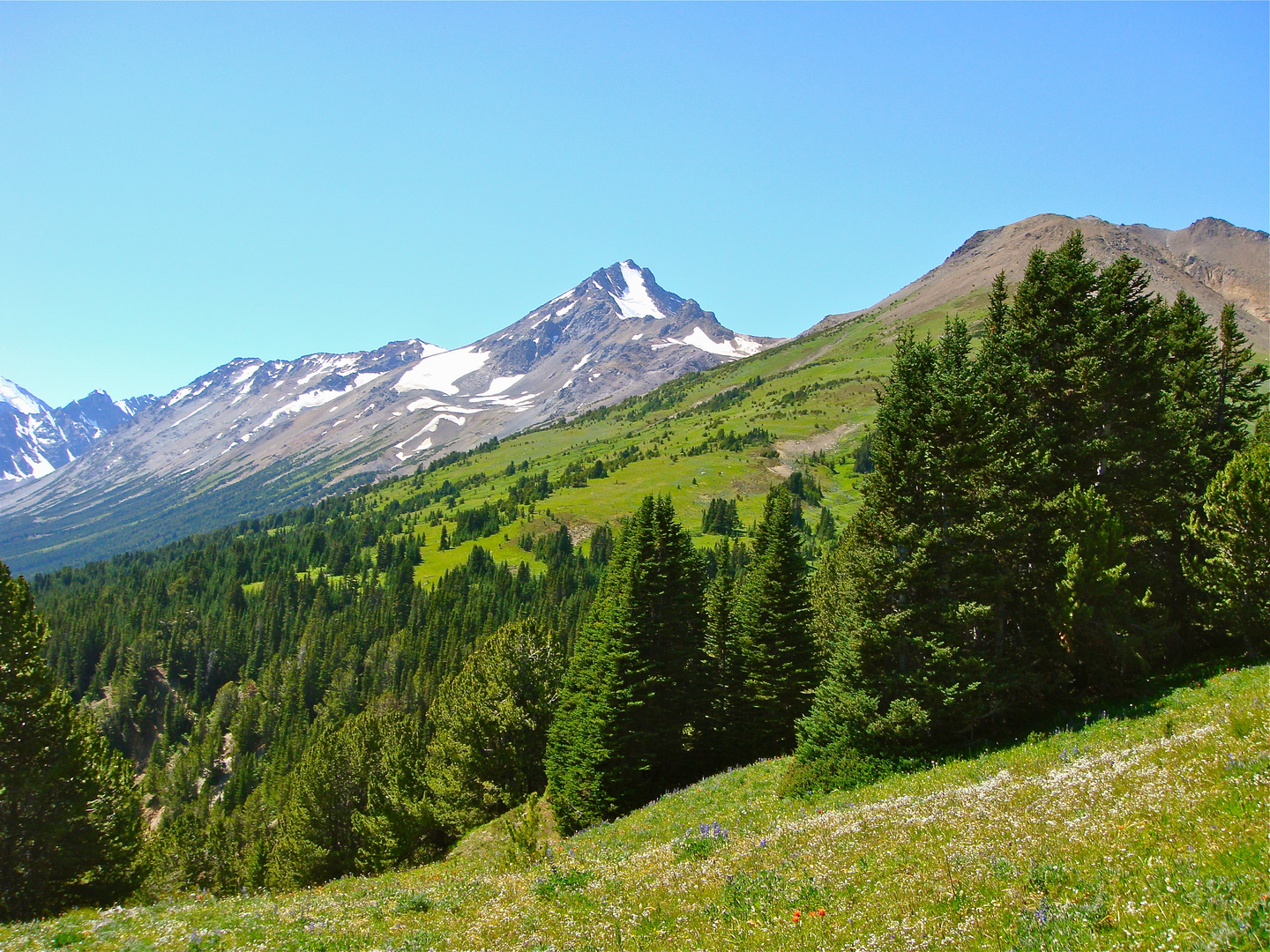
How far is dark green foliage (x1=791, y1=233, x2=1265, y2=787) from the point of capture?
24.1 metres

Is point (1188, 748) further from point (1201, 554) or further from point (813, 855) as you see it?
point (1201, 554)

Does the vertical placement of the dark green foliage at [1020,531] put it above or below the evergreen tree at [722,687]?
above

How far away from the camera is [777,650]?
41312 millimetres

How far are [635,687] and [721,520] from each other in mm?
153262

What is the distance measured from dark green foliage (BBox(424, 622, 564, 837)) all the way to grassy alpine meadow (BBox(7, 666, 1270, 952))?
25.9 m

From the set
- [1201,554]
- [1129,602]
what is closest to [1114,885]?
[1129,602]

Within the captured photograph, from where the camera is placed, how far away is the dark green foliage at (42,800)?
30.8m

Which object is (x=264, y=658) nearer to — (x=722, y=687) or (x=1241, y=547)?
(x=722, y=687)

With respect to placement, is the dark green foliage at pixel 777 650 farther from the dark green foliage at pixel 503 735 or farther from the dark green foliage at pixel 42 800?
the dark green foliage at pixel 42 800

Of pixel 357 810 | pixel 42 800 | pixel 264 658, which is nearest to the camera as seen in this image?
pixel 42 800

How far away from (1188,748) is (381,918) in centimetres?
Result: 1995

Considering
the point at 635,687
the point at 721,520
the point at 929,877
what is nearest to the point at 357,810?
the point at 635,687

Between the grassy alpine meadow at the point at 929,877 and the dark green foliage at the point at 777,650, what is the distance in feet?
58.2

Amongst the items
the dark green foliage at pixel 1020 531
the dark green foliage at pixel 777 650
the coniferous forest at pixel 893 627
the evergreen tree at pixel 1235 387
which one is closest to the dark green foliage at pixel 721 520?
the coniferous forest at pixel 893 627
